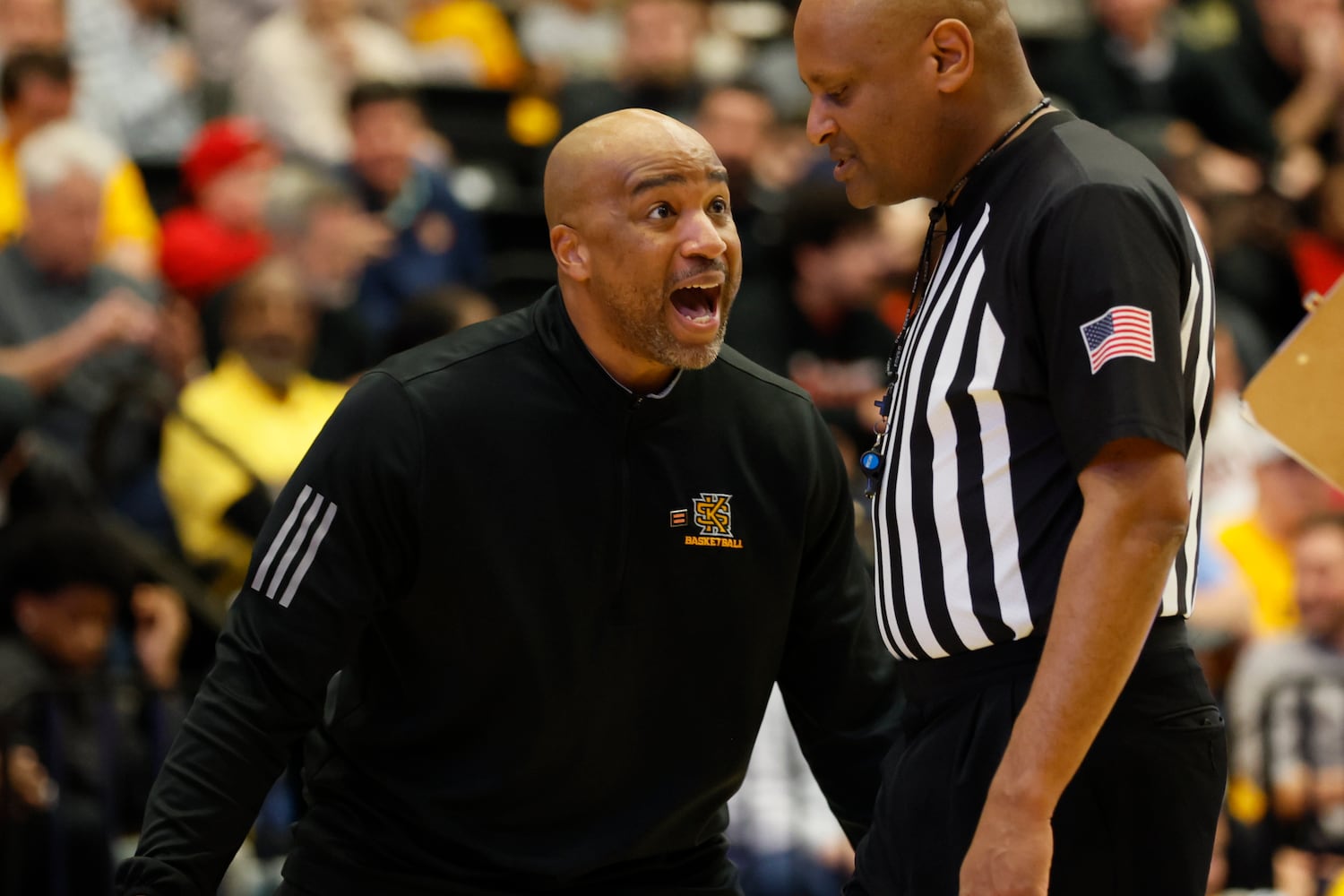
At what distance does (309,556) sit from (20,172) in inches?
172

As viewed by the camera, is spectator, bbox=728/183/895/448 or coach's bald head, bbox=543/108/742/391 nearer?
coach's bald head, bbox=543/108/742/391

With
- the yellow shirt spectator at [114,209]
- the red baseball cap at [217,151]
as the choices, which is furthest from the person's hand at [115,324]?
the red baseball cap at [217,151]

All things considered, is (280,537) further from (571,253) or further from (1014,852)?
(1014,852)

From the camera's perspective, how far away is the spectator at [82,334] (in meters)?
6.35

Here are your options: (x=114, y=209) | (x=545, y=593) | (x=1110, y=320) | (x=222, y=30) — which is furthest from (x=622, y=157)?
(x=222, y=30)

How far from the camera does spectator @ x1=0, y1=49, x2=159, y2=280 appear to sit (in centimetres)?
720

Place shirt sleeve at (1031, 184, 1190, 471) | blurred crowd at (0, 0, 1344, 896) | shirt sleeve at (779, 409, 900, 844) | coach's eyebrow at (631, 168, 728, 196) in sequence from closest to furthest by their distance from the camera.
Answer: shirt sleeve at (1031, 184, 1190, 471), coach's eyebrow at (631, 168, 728, 196), shirt sleeve at (779, 409, 900, 844), blurred crowd at (0, 0, 1344, 896)

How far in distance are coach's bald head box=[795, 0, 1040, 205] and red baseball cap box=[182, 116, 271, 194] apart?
16.4ft

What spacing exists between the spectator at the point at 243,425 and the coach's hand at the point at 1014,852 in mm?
3917

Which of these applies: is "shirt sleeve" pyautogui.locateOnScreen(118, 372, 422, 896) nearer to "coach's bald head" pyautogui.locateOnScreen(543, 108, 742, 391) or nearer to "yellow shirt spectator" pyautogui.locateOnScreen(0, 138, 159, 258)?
"coach's bald head" pyautogui.locateOnScreen(543, 108, 742, 391)

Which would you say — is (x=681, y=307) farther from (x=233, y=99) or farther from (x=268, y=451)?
(x=233, y=99)

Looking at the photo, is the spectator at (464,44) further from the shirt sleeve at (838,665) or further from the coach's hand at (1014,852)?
the coach's hand at (1014,852)

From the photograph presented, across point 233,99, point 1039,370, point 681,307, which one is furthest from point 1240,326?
point 1039,370

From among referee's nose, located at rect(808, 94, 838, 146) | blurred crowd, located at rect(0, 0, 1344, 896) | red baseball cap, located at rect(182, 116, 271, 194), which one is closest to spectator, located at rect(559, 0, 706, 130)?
blurred crowd, located at rect(0, 0, 1344, 896)
